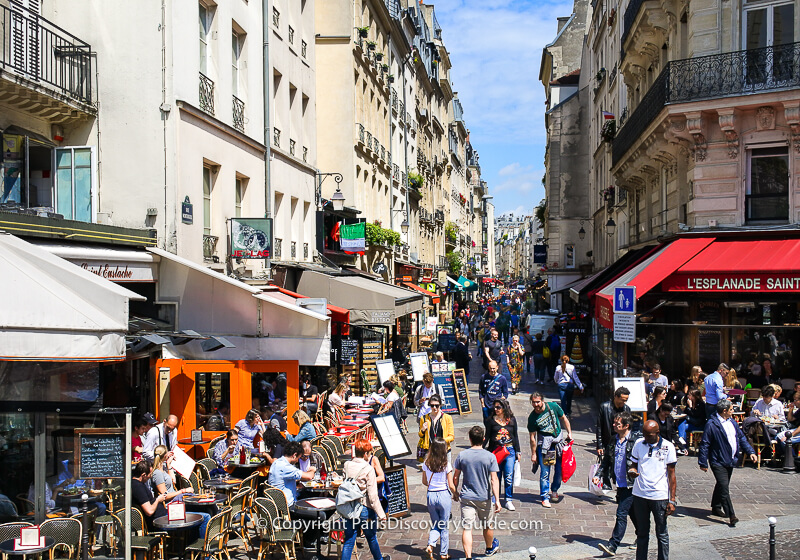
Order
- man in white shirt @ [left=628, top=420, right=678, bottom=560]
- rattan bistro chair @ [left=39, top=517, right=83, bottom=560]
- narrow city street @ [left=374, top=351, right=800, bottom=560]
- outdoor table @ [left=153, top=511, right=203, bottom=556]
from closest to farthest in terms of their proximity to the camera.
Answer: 1. rattan bistro chair @ [left=39, top=517, right=83, bottom=560]
2. man in white shirt @ [left=628, top=420, right=678, bottom=560]
3. outdoor table @ [left=153, top=511, right=203, bottom=556]
4. narrow city street @ [left=374, top=351, right=800, bottom=560]

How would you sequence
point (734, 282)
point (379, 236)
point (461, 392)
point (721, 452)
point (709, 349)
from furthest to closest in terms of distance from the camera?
point (379, 236), point (461, 392), point (709, 349), point (734, 282), point (721, 452)

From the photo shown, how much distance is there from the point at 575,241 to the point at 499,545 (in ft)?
139

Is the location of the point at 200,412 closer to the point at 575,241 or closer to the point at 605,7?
the point at 605,7

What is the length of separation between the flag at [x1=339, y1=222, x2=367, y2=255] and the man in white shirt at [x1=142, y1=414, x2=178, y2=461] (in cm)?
1286

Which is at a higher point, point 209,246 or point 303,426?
point 209,246

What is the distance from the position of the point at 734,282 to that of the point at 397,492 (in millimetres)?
9738

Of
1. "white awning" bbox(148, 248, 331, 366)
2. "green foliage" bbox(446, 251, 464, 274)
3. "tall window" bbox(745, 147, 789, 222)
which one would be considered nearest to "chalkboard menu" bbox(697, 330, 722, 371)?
"tall window" bbox(745, 147, 789, 222)

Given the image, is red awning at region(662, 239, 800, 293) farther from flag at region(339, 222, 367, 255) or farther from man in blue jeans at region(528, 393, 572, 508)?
flag at region(339, 222, 367, 255)

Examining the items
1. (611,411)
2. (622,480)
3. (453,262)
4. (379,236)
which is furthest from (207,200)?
(453,262)

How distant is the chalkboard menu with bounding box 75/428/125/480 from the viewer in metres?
8.09

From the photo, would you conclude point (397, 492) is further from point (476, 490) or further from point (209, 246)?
point (209, 246)

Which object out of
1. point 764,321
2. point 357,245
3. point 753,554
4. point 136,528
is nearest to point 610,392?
point 764,321

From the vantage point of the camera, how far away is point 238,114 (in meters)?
16.6

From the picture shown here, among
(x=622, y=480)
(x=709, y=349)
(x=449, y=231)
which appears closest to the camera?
(x=622, y=480)
